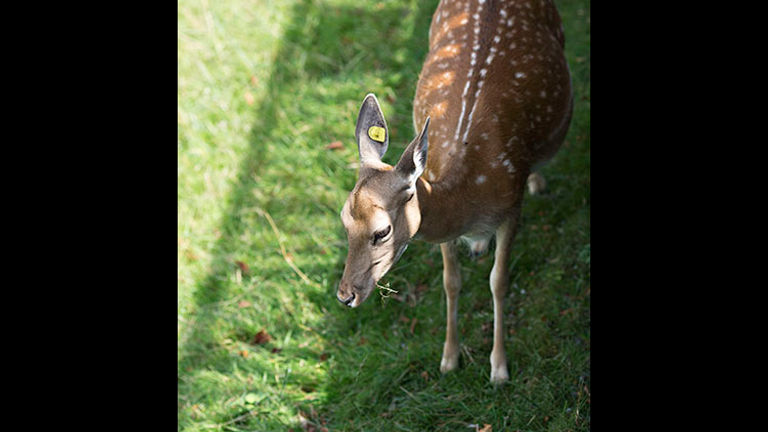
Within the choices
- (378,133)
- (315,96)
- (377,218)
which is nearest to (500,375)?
(377,218)

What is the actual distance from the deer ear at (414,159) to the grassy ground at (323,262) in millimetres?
1317

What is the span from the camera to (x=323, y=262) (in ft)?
17.2

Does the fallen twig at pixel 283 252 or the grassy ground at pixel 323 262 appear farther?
the fallen twig at pixel 283 252

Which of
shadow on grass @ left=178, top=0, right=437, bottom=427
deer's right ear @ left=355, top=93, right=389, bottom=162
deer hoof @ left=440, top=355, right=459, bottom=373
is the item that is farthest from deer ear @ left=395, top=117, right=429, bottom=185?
shadow on grass @ left=178, top=0, right=437, bottom=427

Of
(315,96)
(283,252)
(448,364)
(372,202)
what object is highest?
(372,202)

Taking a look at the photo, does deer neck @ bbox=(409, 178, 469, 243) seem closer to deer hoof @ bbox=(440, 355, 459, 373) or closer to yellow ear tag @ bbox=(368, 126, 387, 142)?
yellow ear tag @ bbox=(368, 126, 387, 142)

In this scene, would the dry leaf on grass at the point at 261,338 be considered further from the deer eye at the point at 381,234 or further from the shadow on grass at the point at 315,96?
the deer eye at the point at 381,234

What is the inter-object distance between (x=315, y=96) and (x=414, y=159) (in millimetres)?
3161

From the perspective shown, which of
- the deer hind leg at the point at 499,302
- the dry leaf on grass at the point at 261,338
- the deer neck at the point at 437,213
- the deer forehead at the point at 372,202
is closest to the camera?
the deer forehead at the point at 372,202

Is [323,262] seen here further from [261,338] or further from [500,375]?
[500,375]

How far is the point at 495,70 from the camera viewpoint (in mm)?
4262

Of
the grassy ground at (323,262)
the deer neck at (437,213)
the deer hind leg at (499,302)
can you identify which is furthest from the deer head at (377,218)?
the grassy ground at (323,262)

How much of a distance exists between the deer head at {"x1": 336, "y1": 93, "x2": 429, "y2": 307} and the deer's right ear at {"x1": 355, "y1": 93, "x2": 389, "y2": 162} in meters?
0.16

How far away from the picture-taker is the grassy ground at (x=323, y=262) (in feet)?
14.1
